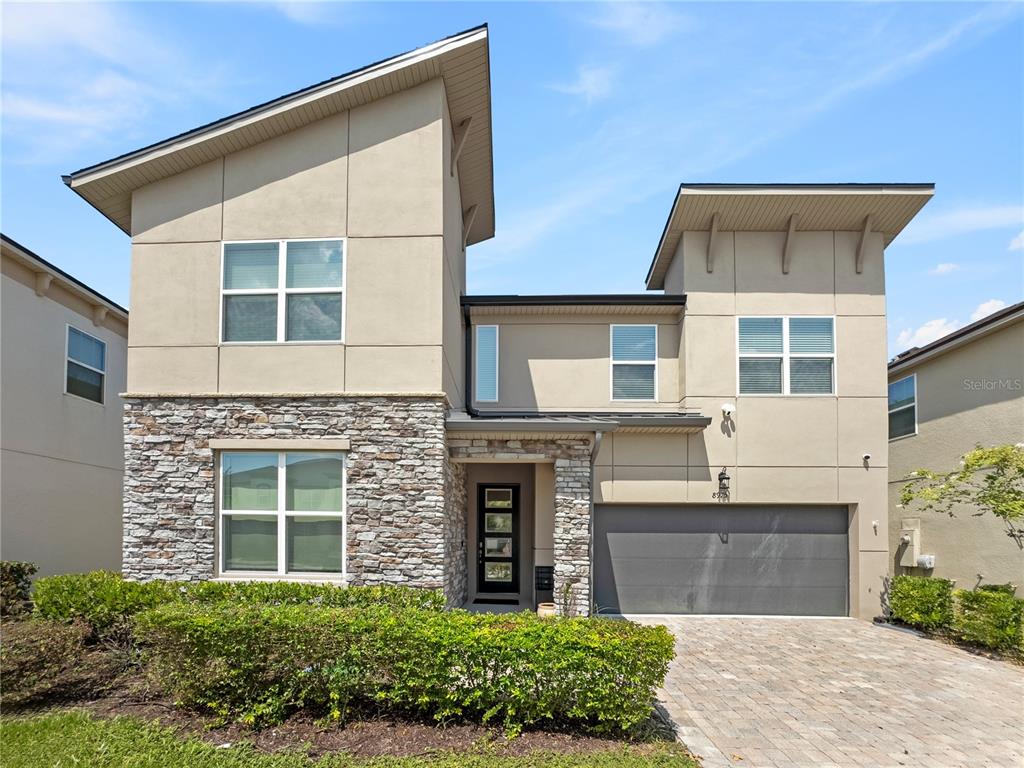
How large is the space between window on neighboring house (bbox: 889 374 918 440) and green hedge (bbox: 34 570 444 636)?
36.2 feet

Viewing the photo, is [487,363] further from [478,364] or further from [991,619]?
[991,619]

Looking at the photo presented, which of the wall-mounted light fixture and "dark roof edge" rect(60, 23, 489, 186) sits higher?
"dark roof edge" rect(60, 23, 489, 186)

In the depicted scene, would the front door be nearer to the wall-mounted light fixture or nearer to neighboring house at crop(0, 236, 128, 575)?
the wall-mounted light fixture

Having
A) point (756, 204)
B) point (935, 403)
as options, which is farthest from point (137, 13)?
point (935, 403)

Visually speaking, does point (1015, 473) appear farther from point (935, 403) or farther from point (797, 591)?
point (797, 591)

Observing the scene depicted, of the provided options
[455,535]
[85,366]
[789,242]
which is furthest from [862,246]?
[85,366]

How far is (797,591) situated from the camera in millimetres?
12531

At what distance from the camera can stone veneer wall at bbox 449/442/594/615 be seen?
10.1 metres

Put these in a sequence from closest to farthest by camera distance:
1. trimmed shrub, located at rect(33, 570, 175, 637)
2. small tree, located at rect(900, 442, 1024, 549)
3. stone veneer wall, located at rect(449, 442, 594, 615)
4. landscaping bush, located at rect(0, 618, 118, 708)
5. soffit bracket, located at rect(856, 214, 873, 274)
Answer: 1. landscaping bush, located at rect(0, 618, 118, 708)
2. trimmed shrub, located at rect(33, 570, 175, 637)
3. small tree, located at rect(900, 442, 1024, 549)
4. stone veneer wall, located at rect(449, 442, 594, 615)
5. soffit bracket, located at rect(856, 214, 873, 274)

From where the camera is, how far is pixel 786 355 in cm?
1254

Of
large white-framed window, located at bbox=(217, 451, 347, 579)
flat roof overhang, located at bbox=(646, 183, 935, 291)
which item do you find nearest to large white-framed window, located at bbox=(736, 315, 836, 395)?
flat roof overhang, located at bbox=(646, 183, 935, 291)

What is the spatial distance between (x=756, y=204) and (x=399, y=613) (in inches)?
374

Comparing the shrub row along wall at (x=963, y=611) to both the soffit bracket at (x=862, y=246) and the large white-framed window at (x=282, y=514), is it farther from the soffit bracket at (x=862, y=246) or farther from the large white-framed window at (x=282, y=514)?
the large white-framed window at (x=282, y=514)

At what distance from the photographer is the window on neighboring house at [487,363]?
13.2 m
